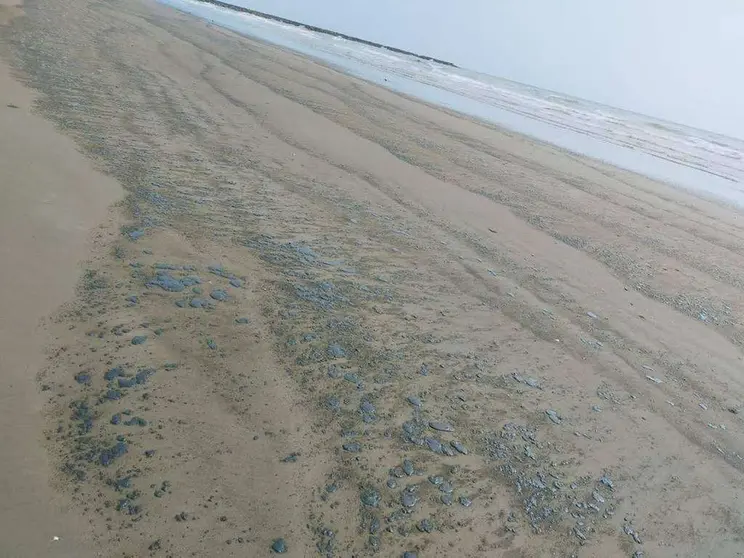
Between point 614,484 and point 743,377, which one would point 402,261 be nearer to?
point 614,484

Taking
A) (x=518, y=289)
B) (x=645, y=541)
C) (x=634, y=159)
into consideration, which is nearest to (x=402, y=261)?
(x=518, y=289)

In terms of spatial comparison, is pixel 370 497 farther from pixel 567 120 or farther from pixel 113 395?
pixel 567 120

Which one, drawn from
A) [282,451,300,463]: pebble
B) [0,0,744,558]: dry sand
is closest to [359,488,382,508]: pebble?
[0,0,744,558]: dry sand

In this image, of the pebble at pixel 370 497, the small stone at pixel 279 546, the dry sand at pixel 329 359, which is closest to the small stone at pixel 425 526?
the dry sand at pixel 329 359

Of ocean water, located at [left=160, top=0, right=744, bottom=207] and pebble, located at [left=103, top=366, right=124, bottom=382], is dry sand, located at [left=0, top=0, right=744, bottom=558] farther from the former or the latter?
ocean water, located at [left=160, top=0, right=744, bottom=207]

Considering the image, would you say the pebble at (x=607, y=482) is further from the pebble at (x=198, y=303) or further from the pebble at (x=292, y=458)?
the pebble at (x=198, y=303)

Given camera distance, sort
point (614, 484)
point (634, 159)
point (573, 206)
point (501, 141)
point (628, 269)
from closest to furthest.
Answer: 1. point (614, 484)
2. point (628, 269)
3. point (573, 206)
4. point (501, 141)
5. point (634, 159)
